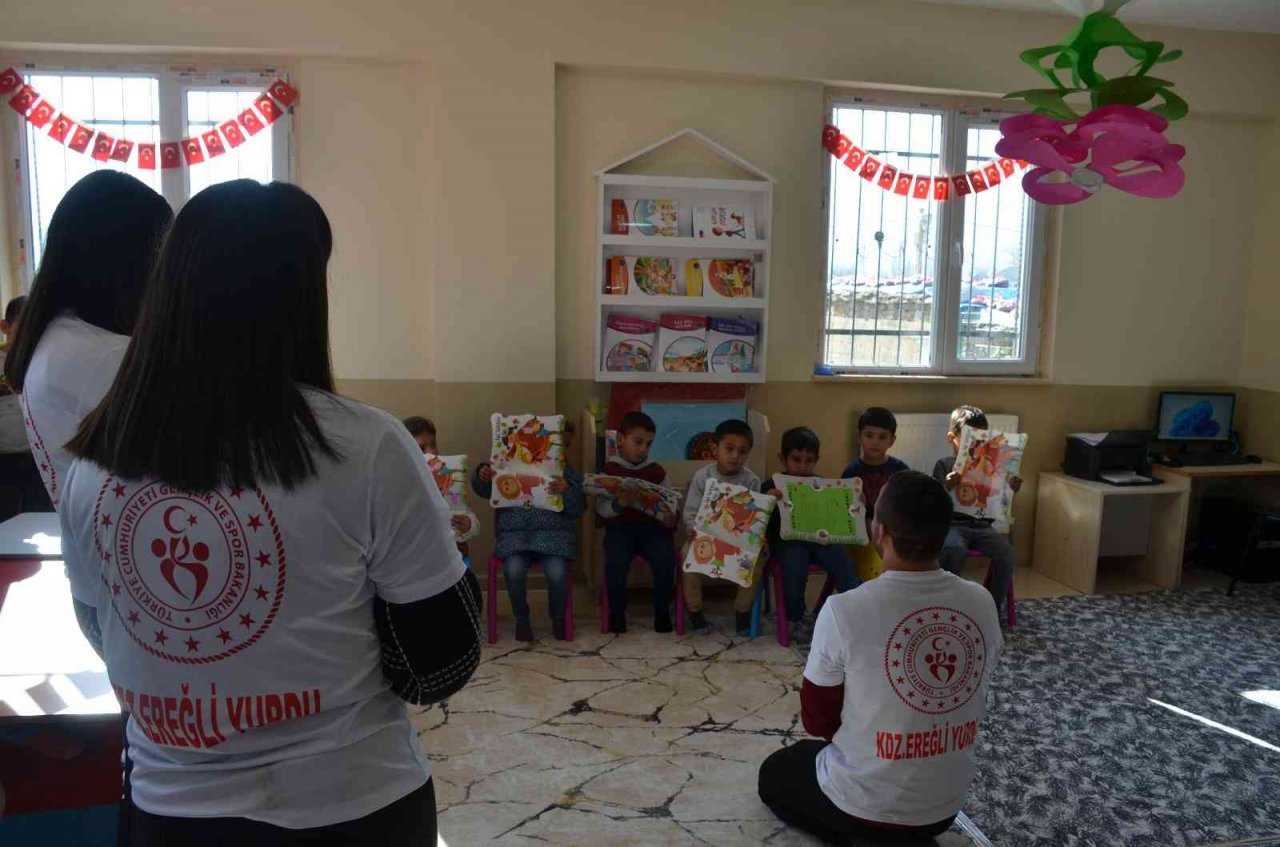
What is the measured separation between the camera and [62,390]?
1.54 metres

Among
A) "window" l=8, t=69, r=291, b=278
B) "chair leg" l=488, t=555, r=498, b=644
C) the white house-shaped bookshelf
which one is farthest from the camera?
the white house-shaped bookshelf

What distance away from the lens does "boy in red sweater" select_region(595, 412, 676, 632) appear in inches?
153

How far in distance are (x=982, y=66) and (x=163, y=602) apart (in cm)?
465

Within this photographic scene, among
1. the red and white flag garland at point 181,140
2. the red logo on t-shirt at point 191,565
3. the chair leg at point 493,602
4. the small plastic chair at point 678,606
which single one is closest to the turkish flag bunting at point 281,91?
the red and white flag garland at point 181,140

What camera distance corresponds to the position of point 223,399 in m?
0.90

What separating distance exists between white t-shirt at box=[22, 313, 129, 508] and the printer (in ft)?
14.6

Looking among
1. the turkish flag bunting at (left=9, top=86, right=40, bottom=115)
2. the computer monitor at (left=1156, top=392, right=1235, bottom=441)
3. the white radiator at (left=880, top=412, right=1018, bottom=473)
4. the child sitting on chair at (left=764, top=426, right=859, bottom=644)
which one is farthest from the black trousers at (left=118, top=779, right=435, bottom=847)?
the computer monitor at (left=1156, top=392, right=1235, bottom=441)

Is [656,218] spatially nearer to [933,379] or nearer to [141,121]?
[933,379]

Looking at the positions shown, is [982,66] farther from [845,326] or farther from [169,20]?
[169,20]

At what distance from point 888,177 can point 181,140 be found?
3299mm

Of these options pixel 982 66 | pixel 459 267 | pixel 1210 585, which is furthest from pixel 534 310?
pixel 1210 585

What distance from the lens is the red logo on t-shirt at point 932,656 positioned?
1964 mm

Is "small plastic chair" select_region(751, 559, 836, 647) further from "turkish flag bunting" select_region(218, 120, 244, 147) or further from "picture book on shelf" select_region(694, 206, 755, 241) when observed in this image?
"turkish flag bunting" select_region(218, 120, 244, 147)

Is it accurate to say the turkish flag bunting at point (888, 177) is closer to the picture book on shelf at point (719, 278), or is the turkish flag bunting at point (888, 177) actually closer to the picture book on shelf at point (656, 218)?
the picture book on shelf at point (719, 278)
